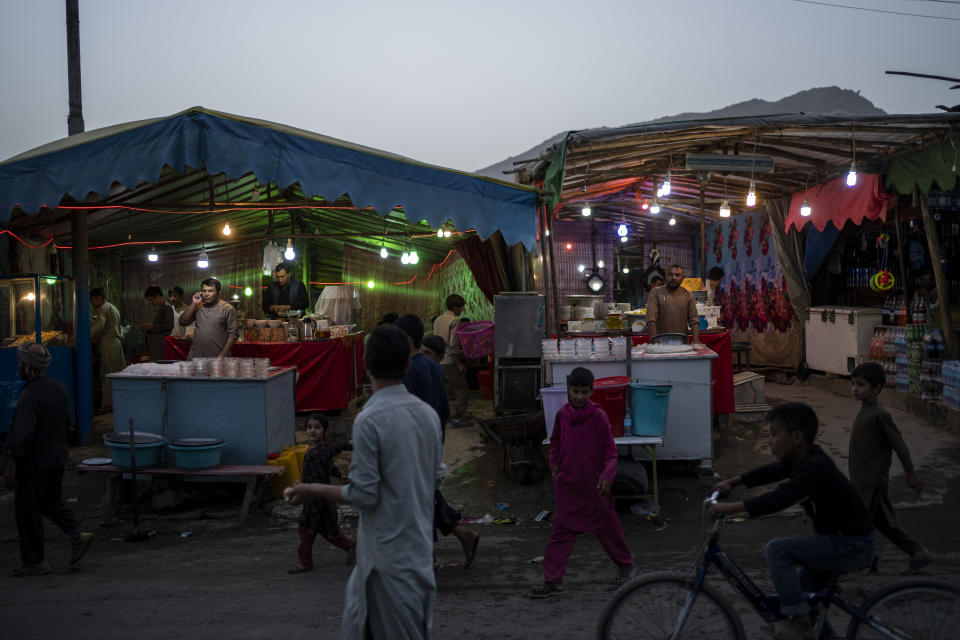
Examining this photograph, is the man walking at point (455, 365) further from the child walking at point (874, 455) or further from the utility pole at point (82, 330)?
the child walking at point (874, 455)

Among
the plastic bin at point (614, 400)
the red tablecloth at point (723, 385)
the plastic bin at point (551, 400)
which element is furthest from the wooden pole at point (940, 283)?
the plastic bin at point (551, 400)

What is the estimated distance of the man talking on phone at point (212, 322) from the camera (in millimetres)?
8836

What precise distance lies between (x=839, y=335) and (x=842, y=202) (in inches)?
89.8

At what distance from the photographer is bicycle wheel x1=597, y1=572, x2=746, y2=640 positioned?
11.3ft

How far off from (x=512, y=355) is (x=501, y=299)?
0.70 meters

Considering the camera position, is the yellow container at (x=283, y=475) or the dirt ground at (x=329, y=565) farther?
the yellow container at (x=283, y=475)

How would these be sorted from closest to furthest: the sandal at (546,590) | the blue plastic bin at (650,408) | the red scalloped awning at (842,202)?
1. the sandal at (546,590)
2. the blue plastic bin at (650,408)
3. the red scalloped awning at (842,202)

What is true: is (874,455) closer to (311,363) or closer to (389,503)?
(389,503)

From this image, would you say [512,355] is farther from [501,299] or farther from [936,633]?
[936,633]

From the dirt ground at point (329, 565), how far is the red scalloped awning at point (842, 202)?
3.98 m

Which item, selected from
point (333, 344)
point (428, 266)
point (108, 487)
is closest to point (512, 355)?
point (333, 344)

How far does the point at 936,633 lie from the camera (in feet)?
11.0

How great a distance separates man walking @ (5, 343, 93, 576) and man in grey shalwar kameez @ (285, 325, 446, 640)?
3.59m

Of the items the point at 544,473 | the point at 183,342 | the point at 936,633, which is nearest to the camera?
Result: the point at 936,633
